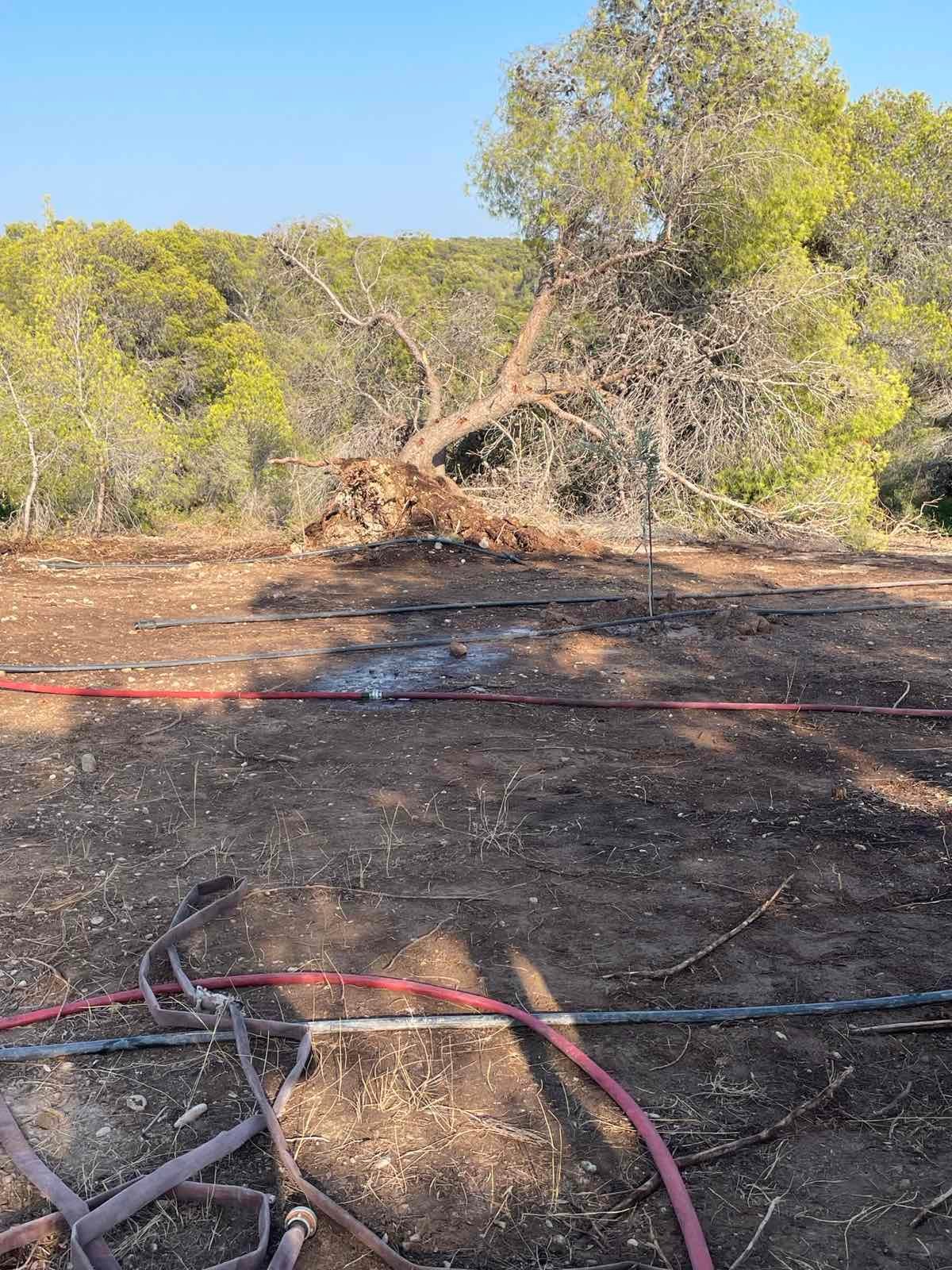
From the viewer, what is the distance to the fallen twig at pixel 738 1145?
2191 mm

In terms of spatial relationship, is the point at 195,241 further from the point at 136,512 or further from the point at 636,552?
the point at 636,552

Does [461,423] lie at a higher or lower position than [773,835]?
higher

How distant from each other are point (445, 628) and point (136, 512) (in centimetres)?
716

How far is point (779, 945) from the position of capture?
3256 mm

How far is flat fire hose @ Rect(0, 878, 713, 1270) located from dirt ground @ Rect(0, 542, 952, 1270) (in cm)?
5

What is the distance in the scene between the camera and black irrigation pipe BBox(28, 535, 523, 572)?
33.6 feet

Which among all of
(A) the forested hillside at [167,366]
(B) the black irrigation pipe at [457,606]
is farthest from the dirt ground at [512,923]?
(A) the forested hillside at [167,366]

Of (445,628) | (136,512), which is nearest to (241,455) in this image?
(136,512)

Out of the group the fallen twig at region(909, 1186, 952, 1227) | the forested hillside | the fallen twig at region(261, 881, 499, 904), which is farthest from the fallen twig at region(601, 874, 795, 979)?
the forested hillside

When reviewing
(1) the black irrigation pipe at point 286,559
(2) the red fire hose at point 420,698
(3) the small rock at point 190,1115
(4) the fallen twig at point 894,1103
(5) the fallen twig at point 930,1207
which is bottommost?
(3) the small rock at point 190,1115

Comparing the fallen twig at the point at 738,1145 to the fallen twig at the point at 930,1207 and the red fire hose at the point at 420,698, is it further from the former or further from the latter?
the red fire hose at the point at 420,698

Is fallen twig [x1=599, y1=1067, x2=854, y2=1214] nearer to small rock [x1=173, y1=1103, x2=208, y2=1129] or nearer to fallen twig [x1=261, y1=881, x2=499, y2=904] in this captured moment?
small rock [x1=173, y1=1103, x2=208, y2=1129]

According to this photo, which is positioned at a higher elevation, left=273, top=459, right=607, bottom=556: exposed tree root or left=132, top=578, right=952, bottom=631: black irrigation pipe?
left=273, top=459, right=607, bottom=556: exposed tree root

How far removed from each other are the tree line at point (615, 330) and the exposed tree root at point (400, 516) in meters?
1.57
